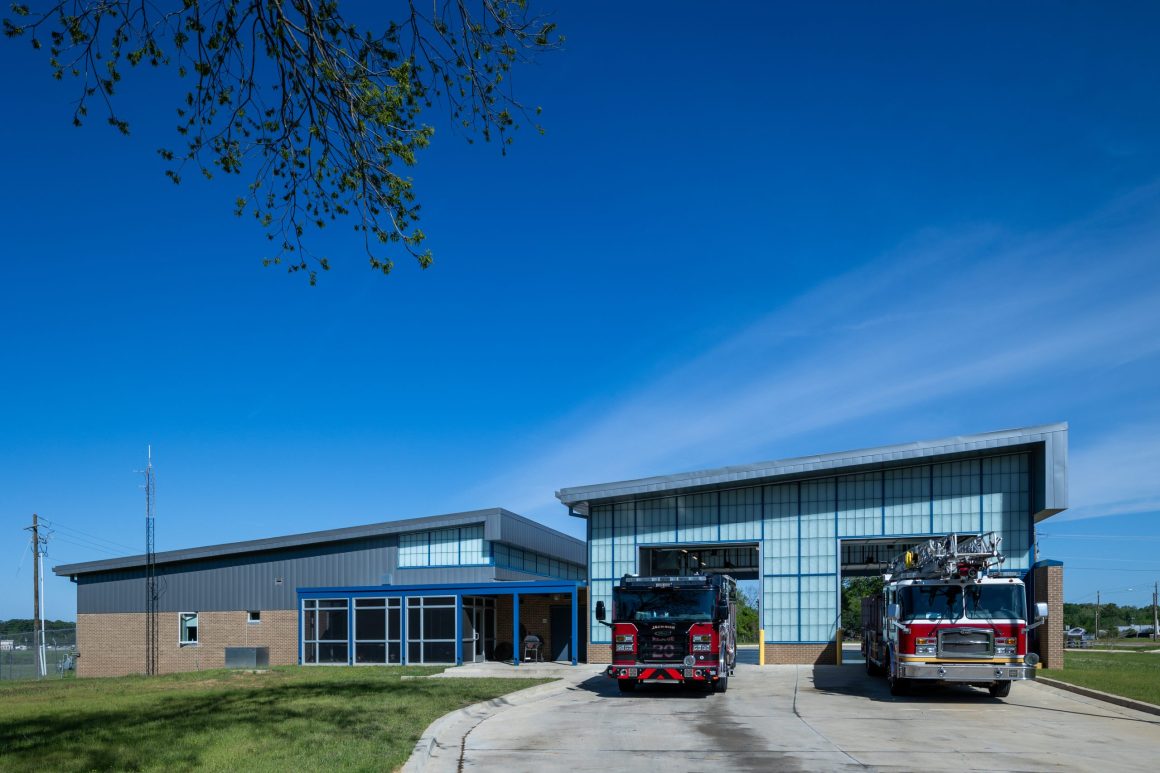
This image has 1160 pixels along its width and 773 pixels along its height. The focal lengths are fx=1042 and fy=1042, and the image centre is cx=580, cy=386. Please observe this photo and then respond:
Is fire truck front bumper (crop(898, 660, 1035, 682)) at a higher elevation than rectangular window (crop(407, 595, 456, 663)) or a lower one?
higher

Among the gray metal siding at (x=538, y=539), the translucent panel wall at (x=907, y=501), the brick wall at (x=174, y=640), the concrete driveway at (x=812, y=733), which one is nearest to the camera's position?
the concrete driveway at (x=812, y=733)

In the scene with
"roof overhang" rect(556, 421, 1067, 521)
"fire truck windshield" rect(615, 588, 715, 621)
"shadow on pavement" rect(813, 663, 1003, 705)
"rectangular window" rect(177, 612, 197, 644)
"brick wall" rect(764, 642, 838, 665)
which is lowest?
"rectangular window" rect(177, 612, 197, 644)

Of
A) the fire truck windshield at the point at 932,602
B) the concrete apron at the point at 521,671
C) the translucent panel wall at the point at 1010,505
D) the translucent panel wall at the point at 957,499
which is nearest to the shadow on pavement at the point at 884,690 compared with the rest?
the fire truck windshield at the point at 932,602

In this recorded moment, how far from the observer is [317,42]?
1105cm

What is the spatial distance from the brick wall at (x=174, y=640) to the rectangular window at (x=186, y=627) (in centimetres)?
22

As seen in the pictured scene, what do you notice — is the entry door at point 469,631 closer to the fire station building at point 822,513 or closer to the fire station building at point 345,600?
the fire station building at point 345,600

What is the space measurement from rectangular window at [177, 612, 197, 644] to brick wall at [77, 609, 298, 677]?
22 centimetres

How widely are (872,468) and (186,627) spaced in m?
28.7

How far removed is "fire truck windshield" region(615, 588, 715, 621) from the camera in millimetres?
23094

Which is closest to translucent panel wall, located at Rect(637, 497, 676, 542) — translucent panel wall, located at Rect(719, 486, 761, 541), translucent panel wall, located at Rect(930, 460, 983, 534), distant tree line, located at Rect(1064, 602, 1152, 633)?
translucent panel wall, located at Rect(719, 486, 761, 541)

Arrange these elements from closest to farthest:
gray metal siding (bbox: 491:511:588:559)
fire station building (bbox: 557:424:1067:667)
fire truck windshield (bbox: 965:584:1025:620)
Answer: fire truck windshield (bbox: 965:584:1025:620) → fire station building (bbox: 557:424:1067:667) → gray metal siding (bbox: 491:511:588:559)

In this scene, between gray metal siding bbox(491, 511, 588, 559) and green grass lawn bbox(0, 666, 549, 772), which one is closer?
green grass lawn bbox(0, 666, 549, 772)

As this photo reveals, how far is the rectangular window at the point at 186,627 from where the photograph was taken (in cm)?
4338

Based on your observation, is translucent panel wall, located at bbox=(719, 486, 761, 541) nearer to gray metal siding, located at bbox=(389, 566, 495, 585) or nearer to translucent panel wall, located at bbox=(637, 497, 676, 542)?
translucent panel wall, located at bbox=(637, 497, 676, 542)
